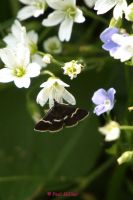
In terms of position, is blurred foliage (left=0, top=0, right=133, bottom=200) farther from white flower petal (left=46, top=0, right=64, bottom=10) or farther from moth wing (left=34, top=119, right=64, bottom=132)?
moth wing (left=34, top=119, right=64, bottom=132)

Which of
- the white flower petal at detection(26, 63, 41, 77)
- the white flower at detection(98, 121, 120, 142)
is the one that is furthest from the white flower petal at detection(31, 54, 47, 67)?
the white flower at detection(98, 121, 120, 142)

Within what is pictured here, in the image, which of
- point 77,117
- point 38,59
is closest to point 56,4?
point 38,59

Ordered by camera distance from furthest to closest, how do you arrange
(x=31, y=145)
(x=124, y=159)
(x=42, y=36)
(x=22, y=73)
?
1. (x=31, y=145)
2. (x=42, y=36)
3. (x=22, y=73)
4. (x=124, y=159)

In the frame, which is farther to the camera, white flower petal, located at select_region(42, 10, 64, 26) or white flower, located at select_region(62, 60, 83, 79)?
white flower petal, located at select_region(42, 10, 64, 26)

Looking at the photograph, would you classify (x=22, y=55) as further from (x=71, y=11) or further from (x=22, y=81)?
(x=71, y=11)

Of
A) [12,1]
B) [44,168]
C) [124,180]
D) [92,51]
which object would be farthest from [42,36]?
[124,180]

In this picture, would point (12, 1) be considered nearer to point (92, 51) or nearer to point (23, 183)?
point (92, 51)

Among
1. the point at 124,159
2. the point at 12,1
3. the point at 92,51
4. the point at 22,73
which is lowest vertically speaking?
the point at 124,159
